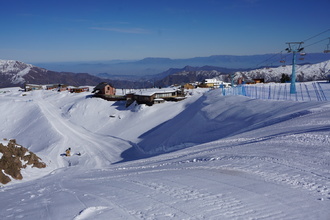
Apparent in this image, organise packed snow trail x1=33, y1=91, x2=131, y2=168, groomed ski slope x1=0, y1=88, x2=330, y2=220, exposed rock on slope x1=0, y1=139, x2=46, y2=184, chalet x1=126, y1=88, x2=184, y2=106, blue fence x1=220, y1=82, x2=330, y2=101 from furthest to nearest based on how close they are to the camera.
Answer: chalet x1=126, y1=88, x2=184, y2=106, blue fence x1=220, y1=82, x2=330, y2=101, packed snow trail x1=33, y1=91, x2=131, y2=168, exposed rock on slope x1=0, y1=139, x2=46, y2=184, groomed ski slope x1=0, y1=88, x2=330, y2=220

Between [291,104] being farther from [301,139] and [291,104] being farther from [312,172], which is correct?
[312,172]

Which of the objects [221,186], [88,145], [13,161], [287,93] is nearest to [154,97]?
[88,145]

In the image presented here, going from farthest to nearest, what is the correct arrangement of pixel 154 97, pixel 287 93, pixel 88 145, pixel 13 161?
1. pixel 154 97
2. pixel 287 93
3. pixel 88 145
4. pixel 13 161

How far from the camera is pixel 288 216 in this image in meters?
5.65

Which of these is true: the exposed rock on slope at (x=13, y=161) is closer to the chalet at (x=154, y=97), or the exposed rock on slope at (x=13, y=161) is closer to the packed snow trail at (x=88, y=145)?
the packed snow trail at (x=88, y=145)

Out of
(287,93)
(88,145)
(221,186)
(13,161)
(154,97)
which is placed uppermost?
(287,93)

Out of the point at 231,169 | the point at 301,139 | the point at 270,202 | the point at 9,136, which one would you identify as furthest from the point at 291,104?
the point at 9,136

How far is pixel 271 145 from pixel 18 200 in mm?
10093

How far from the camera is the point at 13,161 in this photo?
58.9 feet

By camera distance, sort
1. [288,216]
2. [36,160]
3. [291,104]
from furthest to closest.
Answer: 1. [291,104]
2. [36,160]
3. [288,216]

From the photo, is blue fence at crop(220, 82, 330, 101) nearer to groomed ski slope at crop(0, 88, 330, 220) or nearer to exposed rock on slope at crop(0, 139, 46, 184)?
groomed ski slope at crop(0, 88, 330, 220)

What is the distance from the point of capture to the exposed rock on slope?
54.5 feet

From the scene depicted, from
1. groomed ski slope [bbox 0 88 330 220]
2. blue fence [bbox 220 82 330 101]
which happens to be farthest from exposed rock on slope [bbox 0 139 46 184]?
blue fence [bbox 220 82 330 101]

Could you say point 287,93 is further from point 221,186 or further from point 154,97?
point 221,186
